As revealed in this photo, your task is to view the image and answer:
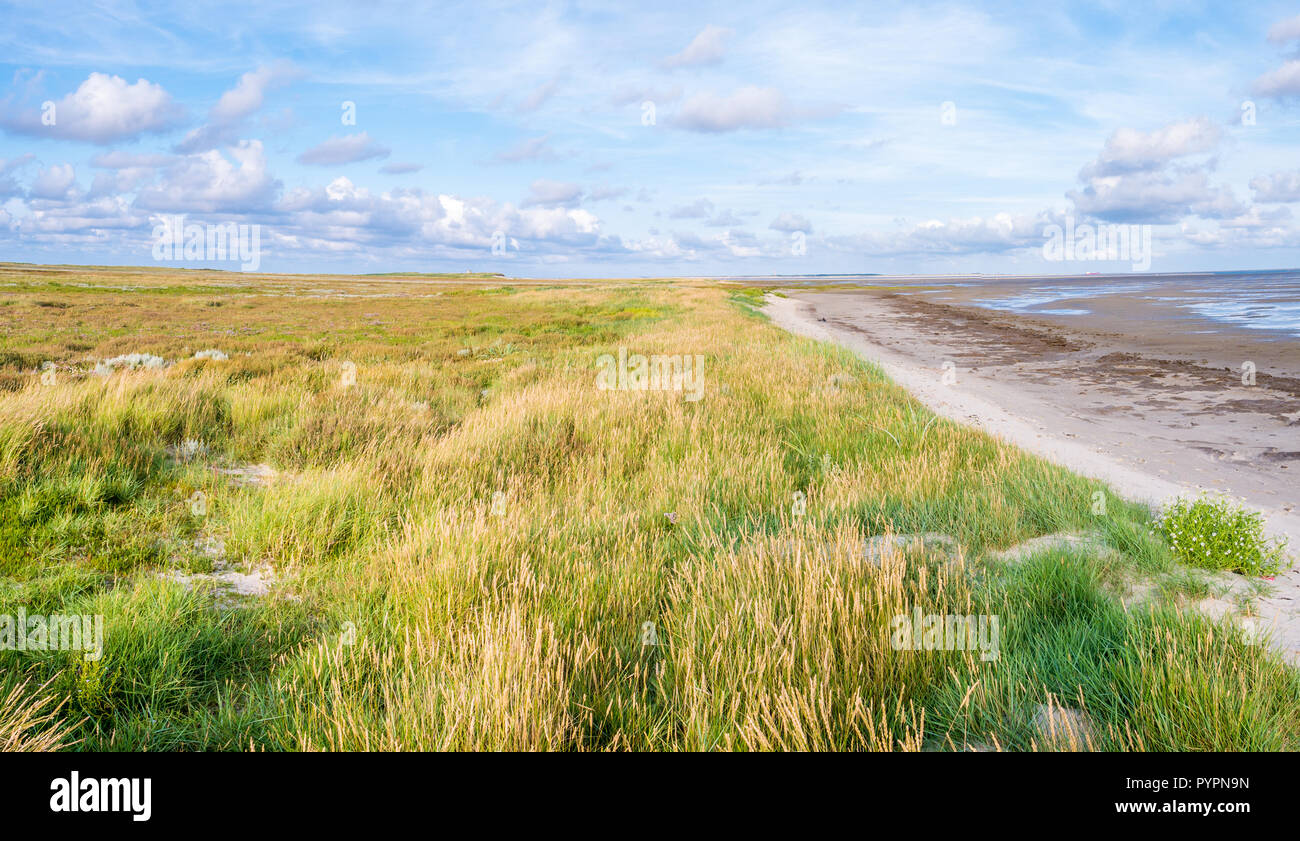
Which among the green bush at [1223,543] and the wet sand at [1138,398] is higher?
the wet sand at [1138,398]

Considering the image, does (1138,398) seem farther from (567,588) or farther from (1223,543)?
(567,588)

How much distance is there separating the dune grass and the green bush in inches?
9.8

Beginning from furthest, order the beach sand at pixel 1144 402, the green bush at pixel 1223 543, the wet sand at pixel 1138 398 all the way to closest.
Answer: the wet sand at pixel 1138 398 < the beach sand at pixel 1144 402 < the green bush at pixel 1223 543

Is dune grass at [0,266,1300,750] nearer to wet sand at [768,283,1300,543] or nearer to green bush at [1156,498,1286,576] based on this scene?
green bush at [1156,498,1286,576]

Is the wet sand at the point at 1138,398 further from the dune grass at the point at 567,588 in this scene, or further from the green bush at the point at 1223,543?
the dune grass at the point at 567,588

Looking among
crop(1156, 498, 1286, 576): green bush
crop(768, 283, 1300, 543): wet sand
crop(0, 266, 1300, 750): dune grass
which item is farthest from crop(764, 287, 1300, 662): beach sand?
crop(0, 266, 1300, 750): dune grass

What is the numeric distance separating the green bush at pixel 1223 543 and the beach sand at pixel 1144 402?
0.58ft

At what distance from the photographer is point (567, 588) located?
3.70 meters

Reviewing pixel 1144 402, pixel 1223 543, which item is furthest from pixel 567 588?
pixel 1144 402

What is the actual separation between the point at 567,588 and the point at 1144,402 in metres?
15.2

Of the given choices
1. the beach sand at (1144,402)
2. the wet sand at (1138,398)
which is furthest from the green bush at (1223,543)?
the wet sand at (1138,398)

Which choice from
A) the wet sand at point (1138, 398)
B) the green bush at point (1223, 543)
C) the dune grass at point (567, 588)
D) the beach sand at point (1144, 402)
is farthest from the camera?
the wet sand at point (1138, 398)

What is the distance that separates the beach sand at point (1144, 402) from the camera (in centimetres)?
782
